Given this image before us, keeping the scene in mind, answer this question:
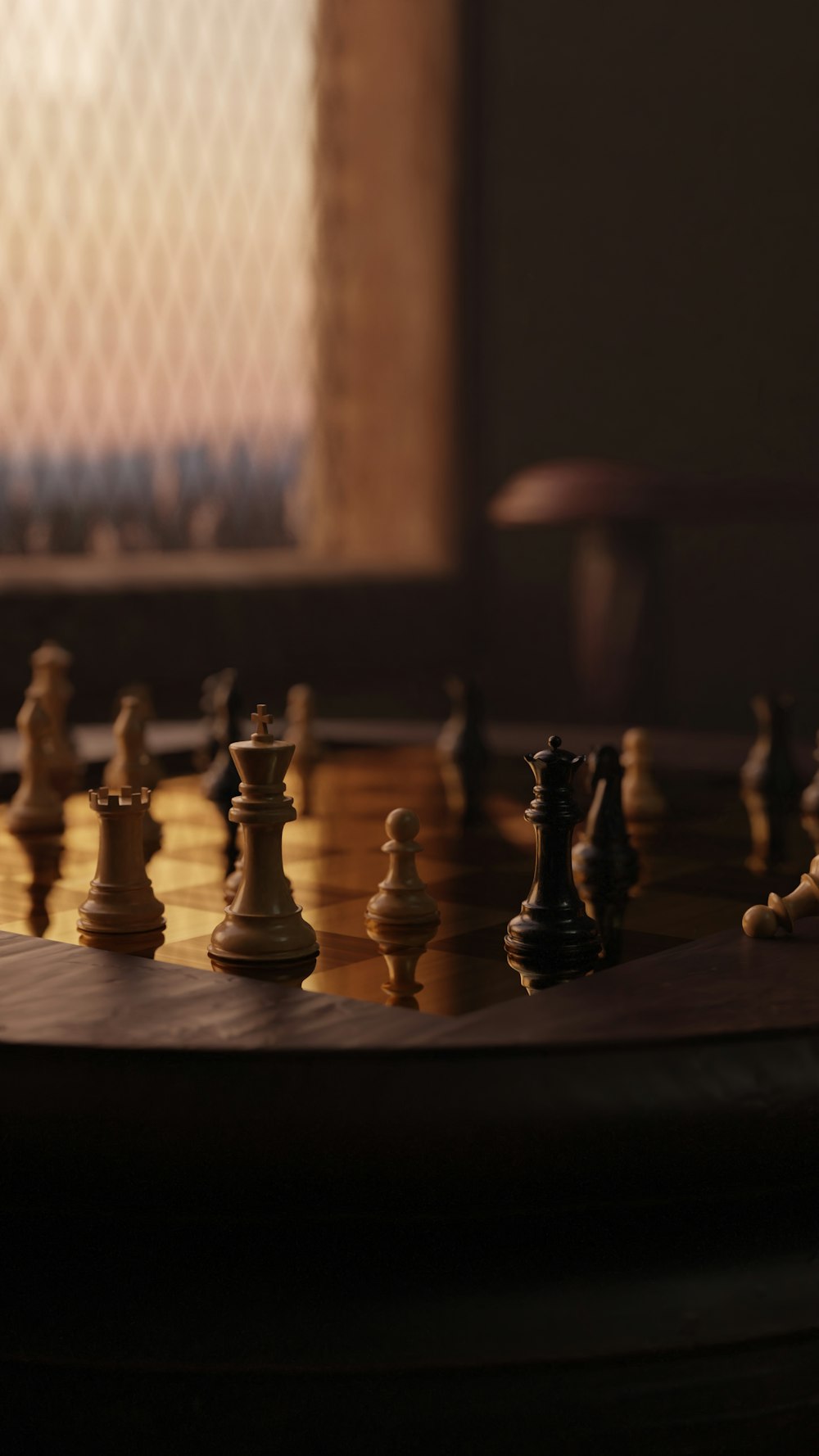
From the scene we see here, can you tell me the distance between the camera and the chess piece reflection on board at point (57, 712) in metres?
2.35

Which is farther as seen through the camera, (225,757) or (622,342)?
(622,342)

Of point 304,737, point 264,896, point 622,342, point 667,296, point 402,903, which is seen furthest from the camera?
point 622,342

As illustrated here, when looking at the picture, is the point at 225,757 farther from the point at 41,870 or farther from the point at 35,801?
the point at 41,870

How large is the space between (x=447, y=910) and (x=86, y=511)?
12.4 ft

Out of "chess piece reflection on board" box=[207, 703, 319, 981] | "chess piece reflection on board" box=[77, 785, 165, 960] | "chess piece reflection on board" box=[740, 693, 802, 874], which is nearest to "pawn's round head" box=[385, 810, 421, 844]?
"chess piece reflection on board" box=[207, 703, 319, 981]

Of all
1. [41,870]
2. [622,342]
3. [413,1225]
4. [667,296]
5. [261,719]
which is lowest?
[413,1225]

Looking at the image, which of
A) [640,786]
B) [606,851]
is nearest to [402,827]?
[606,851]

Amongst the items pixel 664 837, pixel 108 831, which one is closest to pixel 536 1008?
pixel 108 831

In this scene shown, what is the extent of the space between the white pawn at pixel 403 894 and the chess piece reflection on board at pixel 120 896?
0.61 ft

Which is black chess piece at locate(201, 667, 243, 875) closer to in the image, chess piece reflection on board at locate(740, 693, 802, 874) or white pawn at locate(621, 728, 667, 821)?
white pawn at locate(621, 728, 667, 821)

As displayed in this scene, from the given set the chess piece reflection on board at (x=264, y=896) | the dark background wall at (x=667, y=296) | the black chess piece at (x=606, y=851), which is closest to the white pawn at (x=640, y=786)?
the black chess piece at (x=606, y=851)

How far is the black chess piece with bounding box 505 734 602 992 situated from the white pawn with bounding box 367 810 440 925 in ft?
0.32

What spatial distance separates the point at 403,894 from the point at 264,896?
6.0 inches

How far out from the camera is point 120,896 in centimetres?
140
